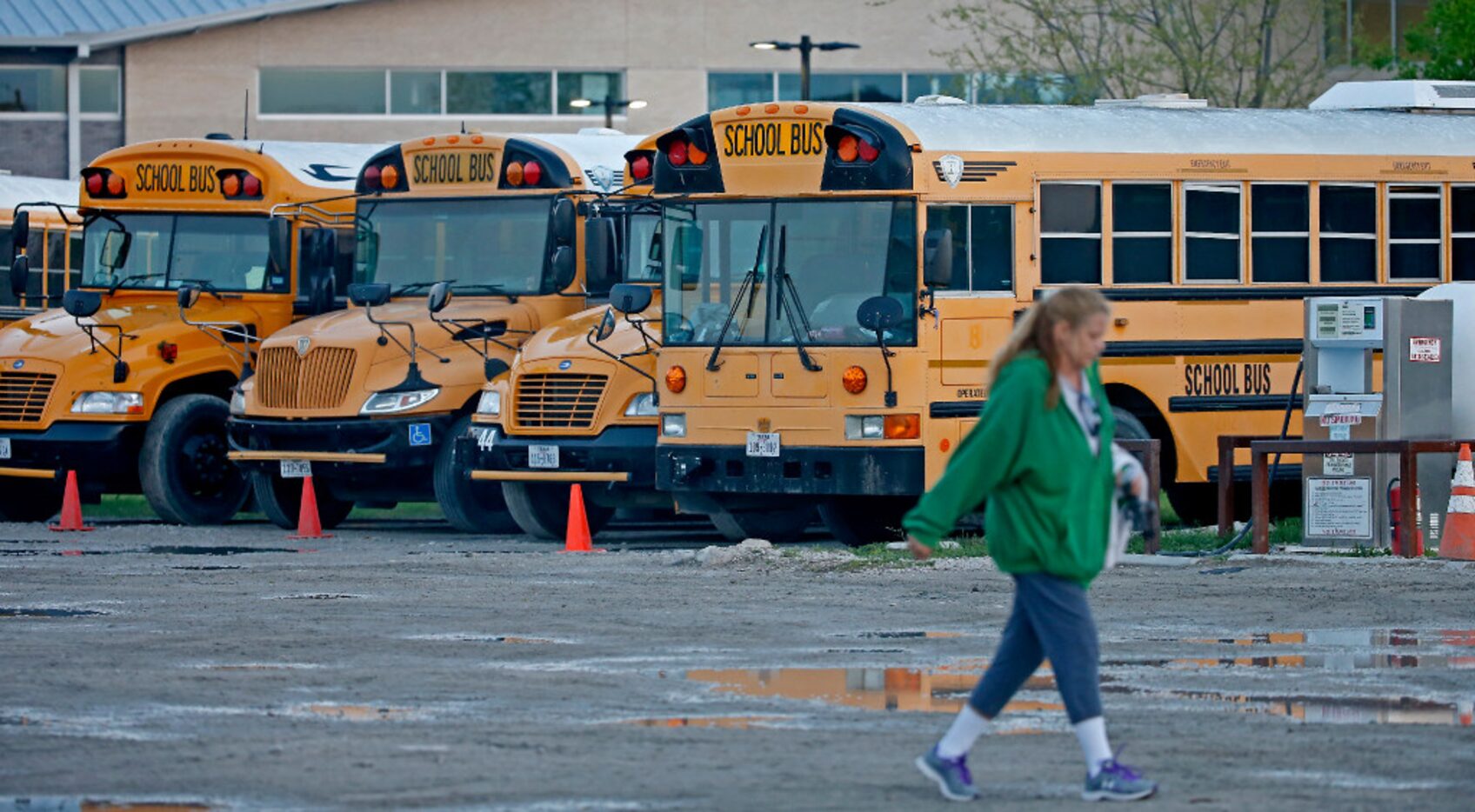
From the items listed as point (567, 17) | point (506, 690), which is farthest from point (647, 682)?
point (567, 17)

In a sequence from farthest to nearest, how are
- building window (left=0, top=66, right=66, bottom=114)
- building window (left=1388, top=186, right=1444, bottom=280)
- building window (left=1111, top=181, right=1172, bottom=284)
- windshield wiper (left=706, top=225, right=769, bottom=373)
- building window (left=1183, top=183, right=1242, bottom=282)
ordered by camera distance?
building window (left=0, top=66, right=66, bottom=114)
building window (left=1388, top=186, right=1444, bottom=280)
building window (left=1183, top=183, right=1242, bottom=282)
building window (left=1111, top=181, right=1172, bottom=284)
windshield wiper (left=706, top=225, right=769, bottom=373)

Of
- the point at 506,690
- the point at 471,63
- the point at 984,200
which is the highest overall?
the point at 471,63

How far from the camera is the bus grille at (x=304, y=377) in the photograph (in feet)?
66.0

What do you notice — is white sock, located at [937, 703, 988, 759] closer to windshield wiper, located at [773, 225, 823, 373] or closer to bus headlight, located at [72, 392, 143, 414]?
windshield wiper, located at [773, 225, 823, 373]

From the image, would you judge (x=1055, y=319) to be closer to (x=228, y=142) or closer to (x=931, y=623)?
(x=931, y=623)

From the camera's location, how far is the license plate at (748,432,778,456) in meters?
17.3

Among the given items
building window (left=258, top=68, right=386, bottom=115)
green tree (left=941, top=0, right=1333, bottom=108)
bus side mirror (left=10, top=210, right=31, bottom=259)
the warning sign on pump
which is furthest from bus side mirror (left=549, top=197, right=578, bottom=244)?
building window (left=258, top=68, right=386, bottom=115)

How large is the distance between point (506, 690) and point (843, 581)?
517 cm

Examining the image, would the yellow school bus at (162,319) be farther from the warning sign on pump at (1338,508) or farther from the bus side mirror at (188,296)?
the warning sign on pump at (1338,508)

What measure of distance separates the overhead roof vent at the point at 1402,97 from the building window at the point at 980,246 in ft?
12.1

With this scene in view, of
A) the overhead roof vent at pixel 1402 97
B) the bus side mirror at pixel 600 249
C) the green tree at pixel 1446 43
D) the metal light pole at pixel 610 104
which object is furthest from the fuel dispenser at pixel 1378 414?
the metal light pole at pixel 610 104

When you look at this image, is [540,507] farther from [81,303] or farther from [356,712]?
[356,712]

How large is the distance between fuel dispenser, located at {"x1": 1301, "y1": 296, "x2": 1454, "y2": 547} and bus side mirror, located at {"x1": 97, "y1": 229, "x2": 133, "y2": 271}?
33.5 feet

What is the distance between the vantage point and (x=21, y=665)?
34.8ft
